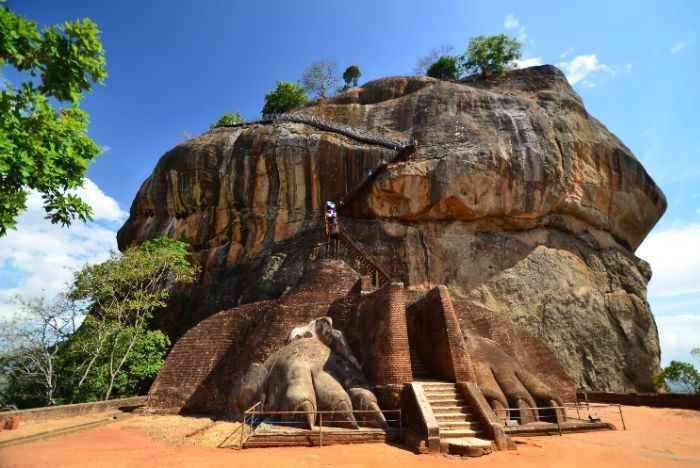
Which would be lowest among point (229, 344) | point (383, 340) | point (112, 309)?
point (383, 340)

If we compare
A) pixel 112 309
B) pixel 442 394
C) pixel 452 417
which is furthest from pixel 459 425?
pixel 112 309

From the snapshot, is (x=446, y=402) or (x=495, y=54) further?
(x=495, y=54)

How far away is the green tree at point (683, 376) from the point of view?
1588 cm

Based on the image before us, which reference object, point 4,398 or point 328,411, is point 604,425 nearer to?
point 328,411

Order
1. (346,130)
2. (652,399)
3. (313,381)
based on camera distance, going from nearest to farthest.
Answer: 1. (313,381)
2. (652,399)
3. (346,130)

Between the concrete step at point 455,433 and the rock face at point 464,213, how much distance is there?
1326 centimetres

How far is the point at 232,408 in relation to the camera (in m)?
10.3

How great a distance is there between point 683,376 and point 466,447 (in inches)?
610

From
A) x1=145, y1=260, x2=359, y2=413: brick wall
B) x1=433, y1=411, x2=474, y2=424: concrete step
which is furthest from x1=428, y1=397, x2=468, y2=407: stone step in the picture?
x1=145, y1=260, x2=359, y2=413: brick wall

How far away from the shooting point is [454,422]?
7672 mm

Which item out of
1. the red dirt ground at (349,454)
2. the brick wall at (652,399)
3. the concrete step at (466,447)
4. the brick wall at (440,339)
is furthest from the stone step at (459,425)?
the brick wall at (652,399)

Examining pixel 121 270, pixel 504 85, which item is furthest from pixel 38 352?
pixel 504 85

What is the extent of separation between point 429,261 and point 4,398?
18814mm

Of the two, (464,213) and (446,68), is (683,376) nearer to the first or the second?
(464,213)
